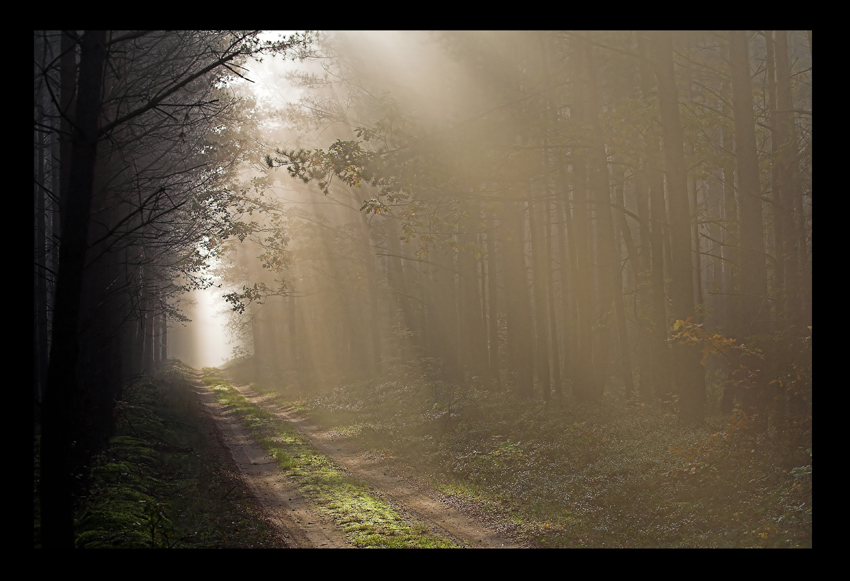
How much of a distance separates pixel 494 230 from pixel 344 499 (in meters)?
9.63

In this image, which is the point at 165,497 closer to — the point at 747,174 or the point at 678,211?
the point at 678,211

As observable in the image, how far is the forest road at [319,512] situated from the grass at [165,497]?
15.4 inches

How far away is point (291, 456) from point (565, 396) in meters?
8.63

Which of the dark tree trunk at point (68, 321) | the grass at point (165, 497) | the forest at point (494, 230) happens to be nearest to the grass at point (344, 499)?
the grass at point (165, 497)

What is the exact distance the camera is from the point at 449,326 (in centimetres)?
2725

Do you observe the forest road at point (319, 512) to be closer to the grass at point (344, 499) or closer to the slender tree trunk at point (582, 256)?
the grass at point (344, 499)

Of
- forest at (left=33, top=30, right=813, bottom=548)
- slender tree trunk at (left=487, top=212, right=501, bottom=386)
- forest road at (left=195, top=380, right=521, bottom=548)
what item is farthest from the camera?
slender tree trunk at (left=487, top=212, right=501, bottom=386)

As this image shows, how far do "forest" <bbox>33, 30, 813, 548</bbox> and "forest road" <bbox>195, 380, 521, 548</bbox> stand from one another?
84cm

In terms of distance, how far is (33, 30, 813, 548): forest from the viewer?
27.8 ft

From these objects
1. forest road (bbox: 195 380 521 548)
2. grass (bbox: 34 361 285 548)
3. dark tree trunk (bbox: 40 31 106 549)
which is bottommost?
forest road (bbox: 195 380 521 548)

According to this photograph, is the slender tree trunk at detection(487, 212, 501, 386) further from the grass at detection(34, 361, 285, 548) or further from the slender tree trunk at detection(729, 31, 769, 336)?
the grass at detection(34, 361, 285, 548)

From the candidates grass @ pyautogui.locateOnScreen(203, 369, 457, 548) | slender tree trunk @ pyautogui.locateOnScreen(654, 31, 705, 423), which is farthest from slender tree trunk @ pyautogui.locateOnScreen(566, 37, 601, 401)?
grass @ pyautogui.locateOnScreen(203, 369, 457, 548)

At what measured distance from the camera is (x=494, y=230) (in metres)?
18.7
